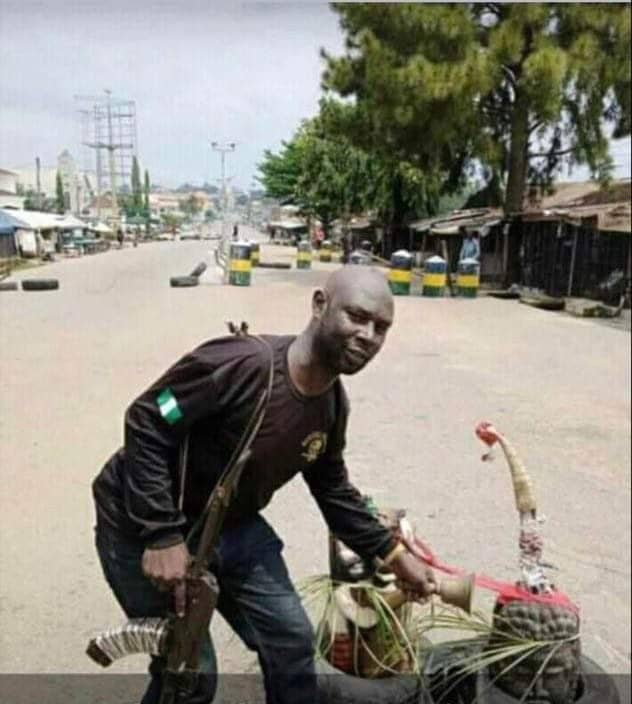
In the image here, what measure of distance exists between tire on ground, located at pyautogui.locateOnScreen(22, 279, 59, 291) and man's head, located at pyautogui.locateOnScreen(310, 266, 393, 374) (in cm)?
Result: 117

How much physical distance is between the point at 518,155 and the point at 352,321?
56 cm

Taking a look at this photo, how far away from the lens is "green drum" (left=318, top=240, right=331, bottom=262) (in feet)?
6.00

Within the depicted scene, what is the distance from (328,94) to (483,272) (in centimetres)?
52

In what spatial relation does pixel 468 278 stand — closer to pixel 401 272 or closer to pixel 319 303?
pixel 401 272

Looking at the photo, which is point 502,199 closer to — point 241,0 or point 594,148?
point 594,148

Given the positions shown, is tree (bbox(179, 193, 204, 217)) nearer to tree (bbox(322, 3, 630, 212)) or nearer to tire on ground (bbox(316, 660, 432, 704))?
tree (bbox(322, 3, 630, 212))

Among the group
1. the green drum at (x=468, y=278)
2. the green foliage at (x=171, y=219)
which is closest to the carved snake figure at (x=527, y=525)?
the green drum at (x=468, y=278)

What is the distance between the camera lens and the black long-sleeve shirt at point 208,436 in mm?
1298

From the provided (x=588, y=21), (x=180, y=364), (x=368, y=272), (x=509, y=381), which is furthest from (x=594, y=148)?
(x=180, y=364)

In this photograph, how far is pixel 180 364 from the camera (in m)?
1.33

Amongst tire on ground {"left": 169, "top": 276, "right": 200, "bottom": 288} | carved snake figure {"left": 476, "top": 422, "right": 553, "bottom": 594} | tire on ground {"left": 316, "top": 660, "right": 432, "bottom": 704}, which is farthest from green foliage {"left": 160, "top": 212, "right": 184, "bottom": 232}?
tire on ground {"left": 316, "top": 660, "right": 432, "bottom": 704}

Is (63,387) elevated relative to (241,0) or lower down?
lower down

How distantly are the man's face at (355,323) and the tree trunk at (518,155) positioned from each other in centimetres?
47

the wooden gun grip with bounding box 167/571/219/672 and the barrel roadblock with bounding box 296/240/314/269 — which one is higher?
the barrel roadblock with bounding box 296/240/314/269
